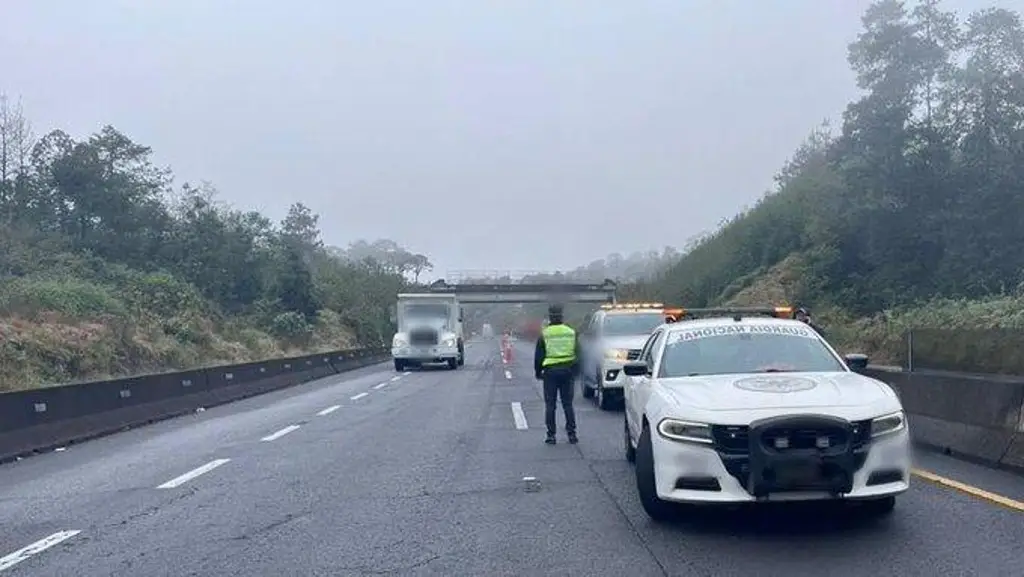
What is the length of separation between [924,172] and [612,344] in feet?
84.7

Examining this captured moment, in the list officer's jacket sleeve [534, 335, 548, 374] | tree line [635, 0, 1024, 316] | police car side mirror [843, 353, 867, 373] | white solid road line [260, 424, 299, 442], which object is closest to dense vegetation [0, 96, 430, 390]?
white solid road line [260, 424, 299, 442]

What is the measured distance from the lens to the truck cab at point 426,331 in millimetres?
41562

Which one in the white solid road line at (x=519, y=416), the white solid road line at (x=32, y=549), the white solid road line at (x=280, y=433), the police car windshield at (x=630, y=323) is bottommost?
the white solid road line at (x=519, y=416)

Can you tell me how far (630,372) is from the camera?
34.2 ft

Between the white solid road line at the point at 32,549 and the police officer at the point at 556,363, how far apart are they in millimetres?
6629

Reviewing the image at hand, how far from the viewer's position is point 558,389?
14.5m

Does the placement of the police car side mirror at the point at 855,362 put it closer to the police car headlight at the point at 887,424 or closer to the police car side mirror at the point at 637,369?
the police car side mirror at the point at 637,369

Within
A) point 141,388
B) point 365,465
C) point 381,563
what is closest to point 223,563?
point 381,563

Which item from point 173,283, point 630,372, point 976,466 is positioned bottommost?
point 976,466

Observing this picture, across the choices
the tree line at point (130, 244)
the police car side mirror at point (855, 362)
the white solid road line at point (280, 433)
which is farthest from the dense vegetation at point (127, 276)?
the police car side mirror at point (855, 362)

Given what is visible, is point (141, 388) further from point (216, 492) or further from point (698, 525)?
point (698, 525)

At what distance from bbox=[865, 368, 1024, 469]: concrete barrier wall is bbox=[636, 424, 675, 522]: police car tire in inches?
167

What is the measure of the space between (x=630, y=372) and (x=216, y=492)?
4.13m

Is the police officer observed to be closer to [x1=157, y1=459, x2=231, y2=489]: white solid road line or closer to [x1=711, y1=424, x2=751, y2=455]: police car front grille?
[x1=157, y1=459, x2=231, y2=489]: white solid road line
